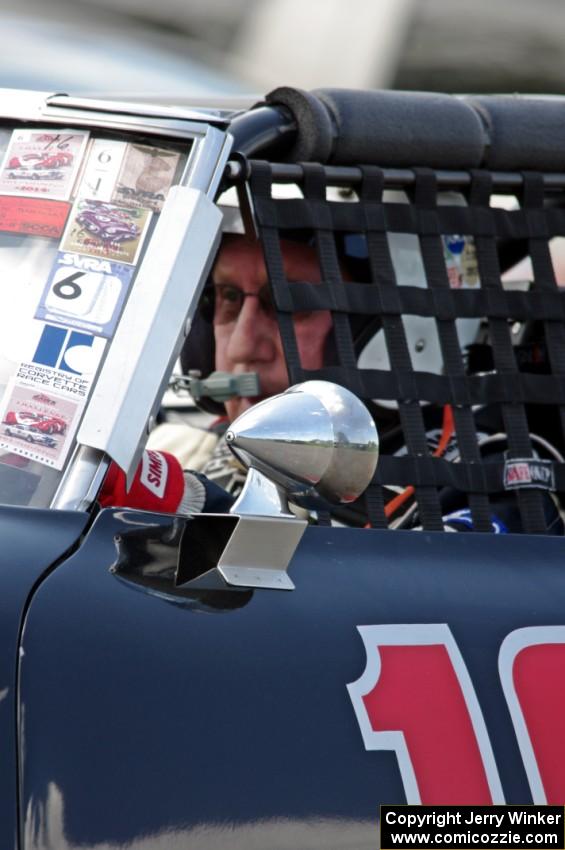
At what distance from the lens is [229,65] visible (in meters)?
5.96

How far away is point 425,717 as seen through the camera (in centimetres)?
152

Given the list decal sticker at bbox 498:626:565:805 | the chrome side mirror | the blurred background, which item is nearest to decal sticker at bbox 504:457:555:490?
decal sticker at bbox 498:626:565:805

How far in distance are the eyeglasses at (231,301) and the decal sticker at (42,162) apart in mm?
867

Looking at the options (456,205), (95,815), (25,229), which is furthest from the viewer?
(456,205)

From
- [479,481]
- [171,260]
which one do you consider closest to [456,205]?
[479,481]

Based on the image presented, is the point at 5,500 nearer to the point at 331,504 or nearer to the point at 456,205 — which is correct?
the point at 331,504

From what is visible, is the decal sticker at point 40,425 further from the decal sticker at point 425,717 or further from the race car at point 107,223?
the decal sticker at point 425,717

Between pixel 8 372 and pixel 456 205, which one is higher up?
pixel 456 205

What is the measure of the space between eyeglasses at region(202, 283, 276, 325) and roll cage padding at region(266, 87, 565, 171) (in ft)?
1.80

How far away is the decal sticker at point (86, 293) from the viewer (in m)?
1.68

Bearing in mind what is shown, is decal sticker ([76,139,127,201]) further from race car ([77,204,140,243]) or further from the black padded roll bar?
the black padded roll bar

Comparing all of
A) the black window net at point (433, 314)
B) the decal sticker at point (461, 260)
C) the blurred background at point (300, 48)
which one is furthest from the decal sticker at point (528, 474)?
the blurred background at point (300, 48)

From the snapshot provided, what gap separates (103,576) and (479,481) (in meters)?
0.77

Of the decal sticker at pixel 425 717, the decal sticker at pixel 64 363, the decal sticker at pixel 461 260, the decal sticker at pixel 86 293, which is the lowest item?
the decal sticker at pixel 425 717
